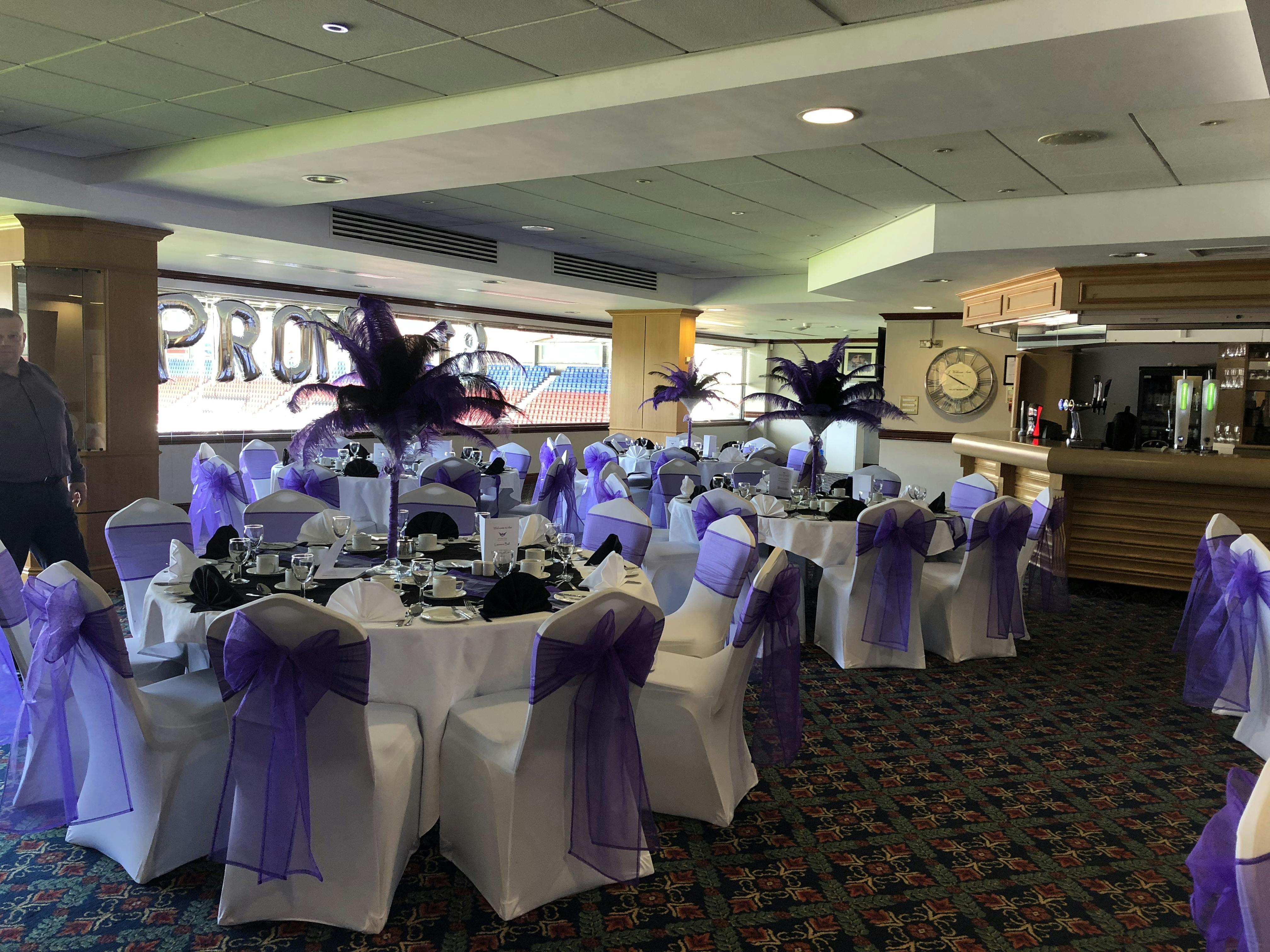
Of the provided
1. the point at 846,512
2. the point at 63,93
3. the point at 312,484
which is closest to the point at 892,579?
the point at 846,512

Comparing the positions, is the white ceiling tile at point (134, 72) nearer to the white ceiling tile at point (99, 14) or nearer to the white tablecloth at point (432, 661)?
the white ceiling tile at point (99, 14)

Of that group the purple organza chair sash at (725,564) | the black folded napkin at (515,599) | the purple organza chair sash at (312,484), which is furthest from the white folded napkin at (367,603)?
the purple organza chair sash at (312,484)

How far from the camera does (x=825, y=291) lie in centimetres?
1058

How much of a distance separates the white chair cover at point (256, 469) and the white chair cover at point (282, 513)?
133 inches

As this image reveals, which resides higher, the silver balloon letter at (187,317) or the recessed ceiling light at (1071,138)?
the recessed ceiling light at (1071,138)

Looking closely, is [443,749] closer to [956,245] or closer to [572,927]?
[572,927]

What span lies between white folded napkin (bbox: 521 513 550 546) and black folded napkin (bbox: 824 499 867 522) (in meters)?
2.10

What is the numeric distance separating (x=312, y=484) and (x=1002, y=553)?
5.00 metres

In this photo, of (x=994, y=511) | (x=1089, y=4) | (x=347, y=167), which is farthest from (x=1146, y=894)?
(x=347, y=167)

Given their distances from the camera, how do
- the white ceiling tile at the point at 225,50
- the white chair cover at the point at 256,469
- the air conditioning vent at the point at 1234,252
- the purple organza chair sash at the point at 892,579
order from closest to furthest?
the white ceiling tile at the point at 225,50 → the purple organza chair sash at the point at 892,579 → the air conditioning vent at the point at 1234,252 → the white chair cover at the point at 256,469

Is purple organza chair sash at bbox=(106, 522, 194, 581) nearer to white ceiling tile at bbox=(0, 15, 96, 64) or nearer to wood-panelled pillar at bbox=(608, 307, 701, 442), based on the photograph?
white ceiling tile at bbox=(0, 15, 96, 64)

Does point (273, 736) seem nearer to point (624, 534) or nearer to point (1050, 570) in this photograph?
point (624, 534)

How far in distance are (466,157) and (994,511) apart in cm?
365

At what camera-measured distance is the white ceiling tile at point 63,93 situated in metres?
4.55
